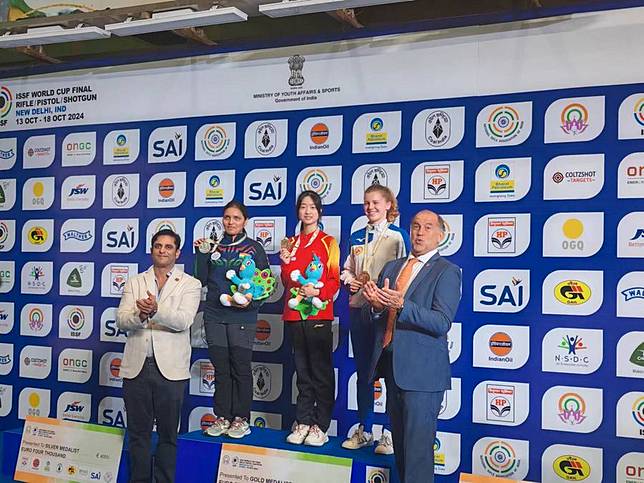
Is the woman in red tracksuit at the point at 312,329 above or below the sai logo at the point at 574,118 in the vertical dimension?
below

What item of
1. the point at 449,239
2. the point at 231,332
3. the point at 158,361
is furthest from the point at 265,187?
A: the point at 158,361

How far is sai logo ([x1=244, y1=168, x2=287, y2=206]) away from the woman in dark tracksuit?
56 cm

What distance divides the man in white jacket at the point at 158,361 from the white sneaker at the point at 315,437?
75 cm

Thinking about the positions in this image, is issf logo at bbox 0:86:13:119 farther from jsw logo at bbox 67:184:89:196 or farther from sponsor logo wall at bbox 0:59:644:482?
jsw logo at bbox 67:184:89:196

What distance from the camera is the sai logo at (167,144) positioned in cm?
536

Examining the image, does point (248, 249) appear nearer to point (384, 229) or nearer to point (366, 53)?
point (384, 229)

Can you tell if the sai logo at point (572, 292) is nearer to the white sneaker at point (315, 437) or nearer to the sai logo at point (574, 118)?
the sai logo at point (574, 118)

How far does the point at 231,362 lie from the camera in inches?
178

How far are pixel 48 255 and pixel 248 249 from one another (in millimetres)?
2139

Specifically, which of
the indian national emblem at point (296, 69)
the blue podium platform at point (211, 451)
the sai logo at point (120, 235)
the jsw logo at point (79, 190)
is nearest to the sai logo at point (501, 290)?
the blue podium platform at point (211, 451)

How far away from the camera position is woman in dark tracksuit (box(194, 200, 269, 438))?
14.7 feet

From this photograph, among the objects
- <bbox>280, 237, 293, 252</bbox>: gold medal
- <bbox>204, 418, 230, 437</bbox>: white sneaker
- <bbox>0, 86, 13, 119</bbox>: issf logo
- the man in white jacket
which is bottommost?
<bbox>204, 418, 230, 437</bbox>: white sneaker

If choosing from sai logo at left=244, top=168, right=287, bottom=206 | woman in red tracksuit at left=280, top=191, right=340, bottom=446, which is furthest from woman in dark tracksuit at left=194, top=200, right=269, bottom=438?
sai logo at left=244, top=168, right=287, bottom=206

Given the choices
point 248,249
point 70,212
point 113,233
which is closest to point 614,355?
point 248,249
